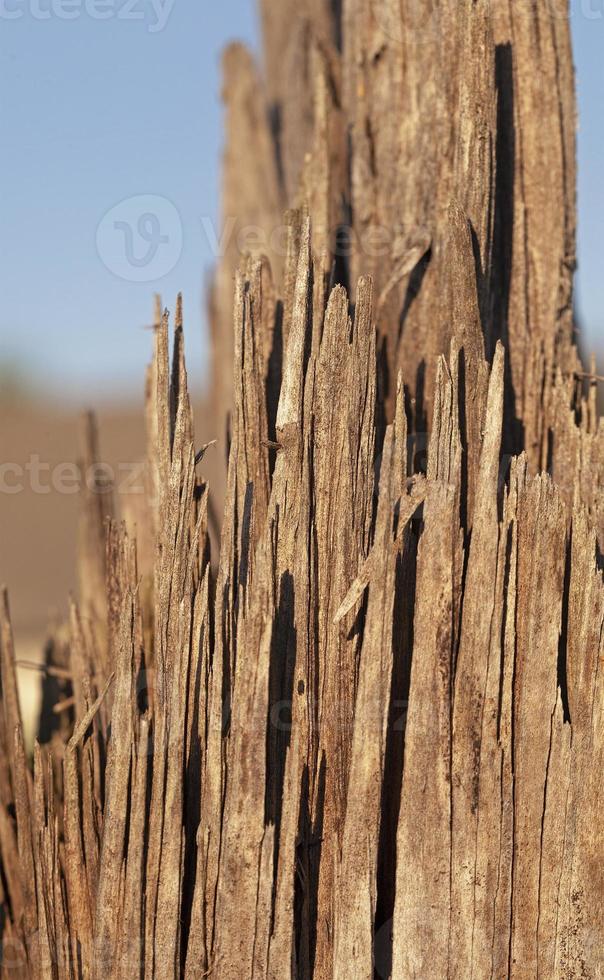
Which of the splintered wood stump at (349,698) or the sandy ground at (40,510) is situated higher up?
the splintered wood stump at (349,698)

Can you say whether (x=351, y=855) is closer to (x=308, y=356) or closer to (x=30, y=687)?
(x=308, y=356)

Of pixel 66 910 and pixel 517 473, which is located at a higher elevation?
pixel 517 473

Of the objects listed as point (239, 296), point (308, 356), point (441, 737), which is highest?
point (239, 296)

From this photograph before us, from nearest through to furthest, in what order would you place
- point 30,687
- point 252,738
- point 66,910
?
point 252,738
point 66,910
point 30,687

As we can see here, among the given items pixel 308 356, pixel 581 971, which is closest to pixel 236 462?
pixel 308 356

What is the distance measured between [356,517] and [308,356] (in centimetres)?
55

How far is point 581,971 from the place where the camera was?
2877mm

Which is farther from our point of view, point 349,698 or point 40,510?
point 40,510

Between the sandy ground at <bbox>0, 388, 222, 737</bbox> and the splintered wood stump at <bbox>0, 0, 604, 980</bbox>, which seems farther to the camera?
the sandy ground at <bbox>0, 388, 222, 737</bbox>

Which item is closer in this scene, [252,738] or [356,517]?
[252,738]

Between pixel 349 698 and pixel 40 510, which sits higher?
pixel 349 698

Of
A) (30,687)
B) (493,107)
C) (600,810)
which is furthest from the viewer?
(30,687)

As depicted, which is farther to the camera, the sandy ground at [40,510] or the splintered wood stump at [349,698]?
the sandy ground at [40,510]

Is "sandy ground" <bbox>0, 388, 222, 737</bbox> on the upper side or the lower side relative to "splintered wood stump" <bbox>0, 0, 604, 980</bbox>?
lower
